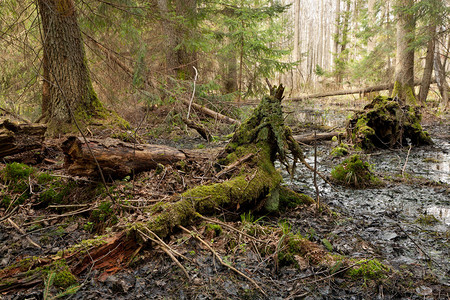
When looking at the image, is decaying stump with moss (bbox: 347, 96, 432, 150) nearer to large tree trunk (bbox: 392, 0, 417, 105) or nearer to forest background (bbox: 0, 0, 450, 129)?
forest background (bbox: 0, 0, 450, 129)

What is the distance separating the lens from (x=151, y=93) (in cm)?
726

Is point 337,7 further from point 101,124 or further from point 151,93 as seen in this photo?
point 101,124

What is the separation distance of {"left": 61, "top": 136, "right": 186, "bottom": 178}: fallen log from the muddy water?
247 cm

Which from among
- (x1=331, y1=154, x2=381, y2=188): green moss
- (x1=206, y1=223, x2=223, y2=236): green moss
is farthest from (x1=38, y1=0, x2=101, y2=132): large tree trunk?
(x1=331, y1=154, x2=381, y2=188): green moss

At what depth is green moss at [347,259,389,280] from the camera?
2.18m

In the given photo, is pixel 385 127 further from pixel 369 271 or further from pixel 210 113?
pixel 369 271

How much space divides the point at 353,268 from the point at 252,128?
2.37m

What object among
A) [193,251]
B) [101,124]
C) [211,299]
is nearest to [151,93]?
[101,124]

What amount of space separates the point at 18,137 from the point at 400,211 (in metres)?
5.58

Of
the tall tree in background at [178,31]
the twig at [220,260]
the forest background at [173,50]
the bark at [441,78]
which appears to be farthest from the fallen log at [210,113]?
the bark at [441,78]

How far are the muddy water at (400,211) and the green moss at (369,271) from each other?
36 centimetres

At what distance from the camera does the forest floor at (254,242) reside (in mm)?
2037

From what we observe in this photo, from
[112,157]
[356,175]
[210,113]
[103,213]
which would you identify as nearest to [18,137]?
[112,157]

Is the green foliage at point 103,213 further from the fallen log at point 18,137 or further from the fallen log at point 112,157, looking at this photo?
the fallen log at point 18,137
